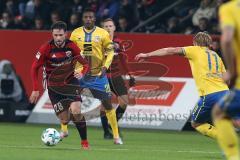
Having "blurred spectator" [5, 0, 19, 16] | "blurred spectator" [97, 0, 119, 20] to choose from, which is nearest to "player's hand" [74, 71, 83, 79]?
"blurred spectator" [97, 0, 119, 20]

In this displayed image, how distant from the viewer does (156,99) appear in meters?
19.9

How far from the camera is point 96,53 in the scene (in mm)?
16281

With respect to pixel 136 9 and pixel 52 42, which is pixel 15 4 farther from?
pixel 52 42

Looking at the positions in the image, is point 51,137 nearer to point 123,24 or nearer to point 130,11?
point 123,24

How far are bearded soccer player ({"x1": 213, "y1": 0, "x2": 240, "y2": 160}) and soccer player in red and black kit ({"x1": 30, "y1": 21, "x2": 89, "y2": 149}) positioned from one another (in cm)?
550

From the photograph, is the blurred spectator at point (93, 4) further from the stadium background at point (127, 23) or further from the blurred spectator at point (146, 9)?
the blurred spectator at point (146, 9)

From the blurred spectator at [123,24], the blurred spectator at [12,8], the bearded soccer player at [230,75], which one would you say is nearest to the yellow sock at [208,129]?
the bearded soccer player at [230,75]

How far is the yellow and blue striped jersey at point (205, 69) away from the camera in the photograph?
13594mm

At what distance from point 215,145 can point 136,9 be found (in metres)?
7.07

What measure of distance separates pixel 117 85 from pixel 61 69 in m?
2.44

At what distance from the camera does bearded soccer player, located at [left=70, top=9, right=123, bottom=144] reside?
15922mm

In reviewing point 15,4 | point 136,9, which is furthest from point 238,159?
point 15,4

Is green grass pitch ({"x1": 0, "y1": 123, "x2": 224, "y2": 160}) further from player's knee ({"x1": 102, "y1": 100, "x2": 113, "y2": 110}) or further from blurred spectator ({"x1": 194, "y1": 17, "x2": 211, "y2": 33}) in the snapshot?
blurred spectator ({"x1": 194, "y1": 17, "x2": 211, "y2": 33})

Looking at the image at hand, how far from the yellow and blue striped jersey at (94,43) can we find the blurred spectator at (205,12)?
4973mm
